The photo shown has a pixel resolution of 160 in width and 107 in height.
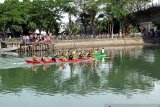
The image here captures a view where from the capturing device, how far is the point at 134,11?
99562mm

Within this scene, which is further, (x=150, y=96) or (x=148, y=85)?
(x=148, y=85)

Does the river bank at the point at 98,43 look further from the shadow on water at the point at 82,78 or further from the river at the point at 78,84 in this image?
the river at the point at 78,84

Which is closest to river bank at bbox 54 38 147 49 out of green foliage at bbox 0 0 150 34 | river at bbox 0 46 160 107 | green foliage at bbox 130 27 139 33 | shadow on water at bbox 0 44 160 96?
green foliage at bbox 0 0 150 34

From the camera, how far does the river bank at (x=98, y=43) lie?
279ft

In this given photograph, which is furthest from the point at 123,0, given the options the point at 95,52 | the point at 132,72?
the point at 132,72

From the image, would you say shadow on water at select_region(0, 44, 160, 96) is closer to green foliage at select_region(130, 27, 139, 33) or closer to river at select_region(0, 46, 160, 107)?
river at select_region(0, 46, 160, 107)

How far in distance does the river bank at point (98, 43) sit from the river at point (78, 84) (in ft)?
108

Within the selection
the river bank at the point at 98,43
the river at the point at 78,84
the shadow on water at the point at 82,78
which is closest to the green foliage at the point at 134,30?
the river bank at the point at 98,43

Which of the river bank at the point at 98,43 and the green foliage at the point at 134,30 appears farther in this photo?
the green foliage at the point at 134,30

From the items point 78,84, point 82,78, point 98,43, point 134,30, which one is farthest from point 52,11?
point 78,84

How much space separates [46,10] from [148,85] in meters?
59.4

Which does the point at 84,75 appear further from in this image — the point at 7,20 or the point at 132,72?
the point at 7,20

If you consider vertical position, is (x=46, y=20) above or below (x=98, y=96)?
above

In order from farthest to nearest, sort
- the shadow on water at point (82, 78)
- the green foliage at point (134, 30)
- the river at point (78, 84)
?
1. the green foliage at point (134, 30)
2. the shadow on water at point (82, 78)
3. the river at point (78, 84)
